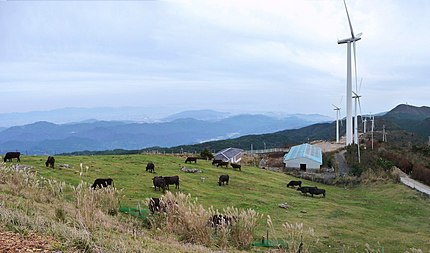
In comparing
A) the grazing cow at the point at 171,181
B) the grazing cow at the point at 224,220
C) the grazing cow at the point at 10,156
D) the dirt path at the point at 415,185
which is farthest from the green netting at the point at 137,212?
the dirt path at the point at 415,185

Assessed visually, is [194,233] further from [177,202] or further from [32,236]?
[32,236]

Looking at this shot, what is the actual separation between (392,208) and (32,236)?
25.5 metres

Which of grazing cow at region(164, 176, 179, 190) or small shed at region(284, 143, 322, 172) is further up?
grazing cow at region(164, 176, 179, 190)

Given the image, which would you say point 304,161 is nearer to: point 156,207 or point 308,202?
point 308,202

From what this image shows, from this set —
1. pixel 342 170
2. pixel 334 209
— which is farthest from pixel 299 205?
pixel 342 170

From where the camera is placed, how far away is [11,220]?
7141 mm

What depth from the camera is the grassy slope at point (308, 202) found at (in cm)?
1691

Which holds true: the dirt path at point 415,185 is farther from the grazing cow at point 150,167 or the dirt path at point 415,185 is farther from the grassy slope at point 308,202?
the grazing cow at point 150,167

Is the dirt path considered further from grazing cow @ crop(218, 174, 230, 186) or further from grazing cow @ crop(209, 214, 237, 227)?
grazing cow @ crop(209, 214, 237, 227)

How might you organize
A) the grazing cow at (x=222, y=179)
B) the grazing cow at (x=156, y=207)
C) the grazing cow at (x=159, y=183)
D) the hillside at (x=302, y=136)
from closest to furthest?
the grazing cow at (x=156, y=207), the grazing cow at (x=159, y=183), the grazing cow at (x=222, y=179), the hillside at (x=302, y=136)

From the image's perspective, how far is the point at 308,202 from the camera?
81.4 feet

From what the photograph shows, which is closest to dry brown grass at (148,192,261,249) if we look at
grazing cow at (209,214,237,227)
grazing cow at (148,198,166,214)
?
grazing cow at (209,214,237,227)

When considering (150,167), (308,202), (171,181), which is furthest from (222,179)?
(308,202)

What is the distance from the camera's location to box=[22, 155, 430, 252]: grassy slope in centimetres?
1691
